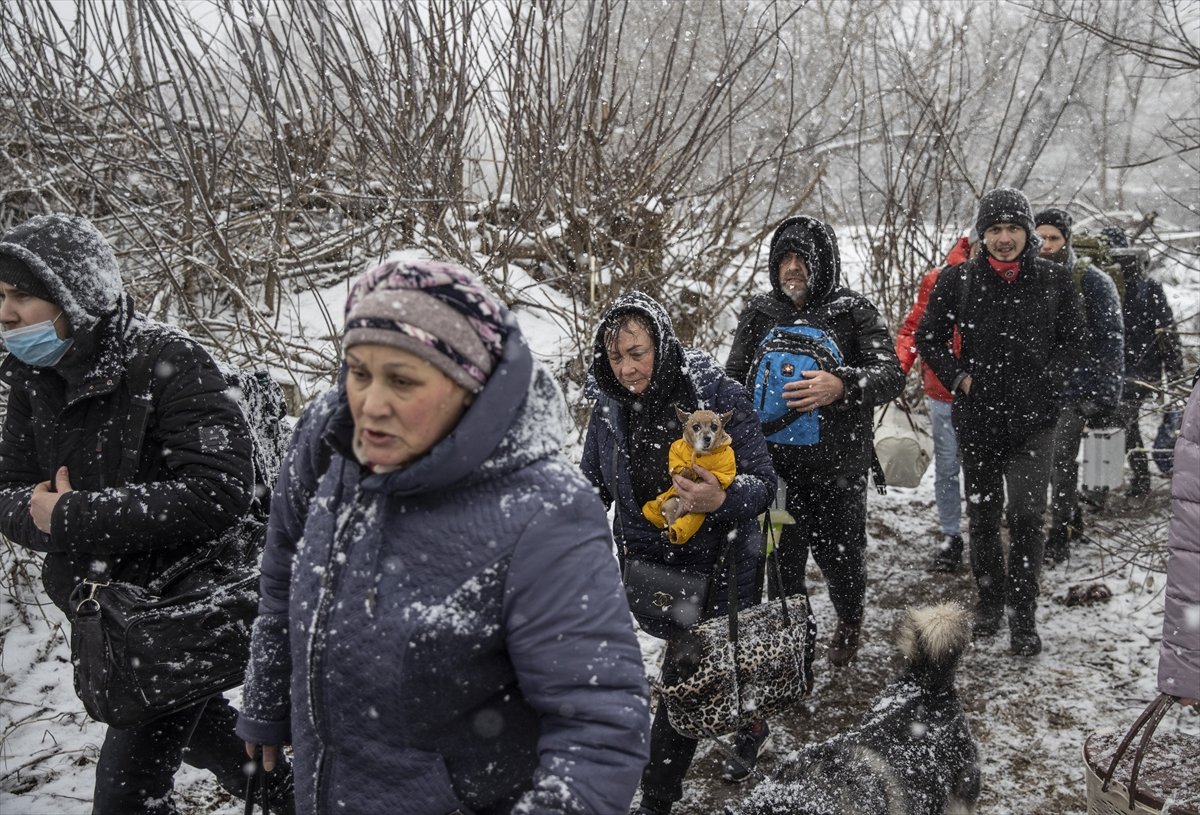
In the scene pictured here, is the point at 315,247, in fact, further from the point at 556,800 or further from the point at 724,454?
the point at 556,800

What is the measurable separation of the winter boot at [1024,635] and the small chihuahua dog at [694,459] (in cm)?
241

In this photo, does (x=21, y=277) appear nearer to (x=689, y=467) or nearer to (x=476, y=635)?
(x=476, y=635)

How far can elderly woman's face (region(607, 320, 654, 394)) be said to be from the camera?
10.1ft

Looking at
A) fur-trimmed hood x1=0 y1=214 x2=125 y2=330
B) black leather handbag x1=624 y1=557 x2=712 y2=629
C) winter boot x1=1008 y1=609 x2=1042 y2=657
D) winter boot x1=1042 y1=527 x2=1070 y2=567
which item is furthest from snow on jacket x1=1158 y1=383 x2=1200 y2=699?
winter boot x1=1042 y1=527 x2=1070 y2=567

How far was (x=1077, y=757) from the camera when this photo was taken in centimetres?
381

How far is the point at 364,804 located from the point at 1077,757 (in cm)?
342

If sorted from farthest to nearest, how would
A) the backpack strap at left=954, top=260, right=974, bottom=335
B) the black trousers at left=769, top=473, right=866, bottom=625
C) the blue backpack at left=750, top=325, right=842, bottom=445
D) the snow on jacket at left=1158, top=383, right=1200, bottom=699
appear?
1. the backpack strap at left=954, top=260, right=974, bottom=335
2. the black trousers at left=769, top=473, right=866, bottom=625
3. the blue backpack at left=750, top=325, right=842, bottom=445
4. the snow on jacket at left=1158, top=383, right=1200, bottom=699

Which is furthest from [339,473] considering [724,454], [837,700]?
[837,700]

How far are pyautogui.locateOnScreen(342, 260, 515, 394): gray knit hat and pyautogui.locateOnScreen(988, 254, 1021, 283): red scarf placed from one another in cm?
349

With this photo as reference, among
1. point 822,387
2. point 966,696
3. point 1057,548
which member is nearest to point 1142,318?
point 1057,548

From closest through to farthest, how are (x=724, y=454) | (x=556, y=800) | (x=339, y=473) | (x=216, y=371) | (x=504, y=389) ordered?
(x=556, y=800), (x=504, y=389), (x=339, y=473), (x=216, y=371), (x=724, y=454)

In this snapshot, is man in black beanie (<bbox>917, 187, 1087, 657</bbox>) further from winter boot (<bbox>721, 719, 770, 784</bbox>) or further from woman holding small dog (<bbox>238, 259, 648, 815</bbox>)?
woman holding small dog (<bbox>238, 259, 648, 815</bbox>)

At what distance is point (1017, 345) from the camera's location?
14.1ft

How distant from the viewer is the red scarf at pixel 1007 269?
14.2ft
